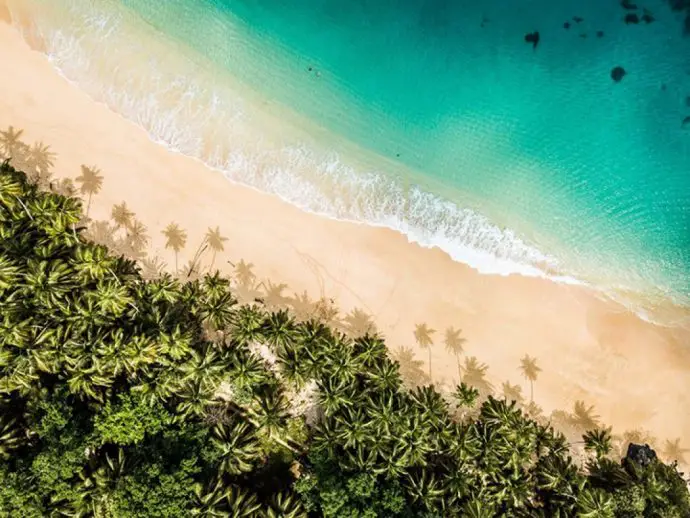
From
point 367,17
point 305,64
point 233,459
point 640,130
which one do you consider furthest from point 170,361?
point 640,130

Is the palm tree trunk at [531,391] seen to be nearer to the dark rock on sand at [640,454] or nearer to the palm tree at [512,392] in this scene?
the palm tree at [512,392]

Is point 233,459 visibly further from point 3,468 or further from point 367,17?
point 367,17

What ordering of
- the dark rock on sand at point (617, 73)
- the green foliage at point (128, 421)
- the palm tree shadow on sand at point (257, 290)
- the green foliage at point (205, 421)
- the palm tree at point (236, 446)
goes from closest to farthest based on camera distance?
the green foliage at point (205, 421) < the green foliage at point (128, 421) < the palm tree at point (236, 446) < the palm tree shadow on sand at point (257, 290) < the dark rock on sand at point (617, 73)

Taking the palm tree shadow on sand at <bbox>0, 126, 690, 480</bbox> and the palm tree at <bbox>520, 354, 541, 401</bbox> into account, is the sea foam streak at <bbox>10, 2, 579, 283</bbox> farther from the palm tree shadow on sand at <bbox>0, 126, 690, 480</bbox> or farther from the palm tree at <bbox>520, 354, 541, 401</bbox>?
the palm tree at <bbox>520, 354, 541, 401</bbox>

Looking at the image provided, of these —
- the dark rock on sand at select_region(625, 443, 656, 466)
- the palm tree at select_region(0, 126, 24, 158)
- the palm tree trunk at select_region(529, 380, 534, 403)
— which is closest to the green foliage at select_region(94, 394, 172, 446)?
the palm tree at select_region(0, 126, 24, 158)

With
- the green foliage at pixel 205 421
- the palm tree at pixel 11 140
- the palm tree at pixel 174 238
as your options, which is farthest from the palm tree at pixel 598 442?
the palm tree at pixel 11 140
